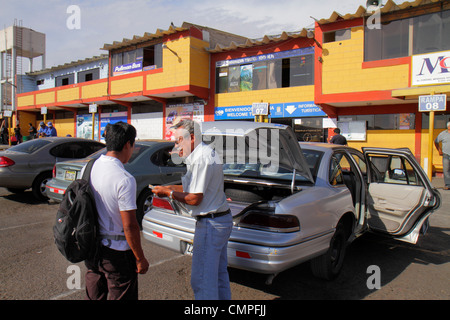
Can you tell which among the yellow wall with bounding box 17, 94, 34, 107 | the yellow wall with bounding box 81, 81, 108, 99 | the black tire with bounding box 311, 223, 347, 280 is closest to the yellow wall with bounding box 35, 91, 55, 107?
the yellow wall with bounding box 17, 94, 34, 107

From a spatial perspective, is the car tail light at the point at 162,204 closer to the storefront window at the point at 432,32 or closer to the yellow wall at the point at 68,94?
the storefront window at the point at 432,32

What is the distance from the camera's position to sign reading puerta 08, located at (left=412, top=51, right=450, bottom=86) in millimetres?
11867

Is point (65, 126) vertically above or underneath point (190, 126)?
above

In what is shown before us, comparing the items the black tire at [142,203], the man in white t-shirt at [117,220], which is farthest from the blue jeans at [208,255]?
the black tire at [142,203]

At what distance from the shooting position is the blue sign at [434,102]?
9227 mm

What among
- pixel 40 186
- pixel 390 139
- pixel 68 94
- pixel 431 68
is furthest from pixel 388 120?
pixel 68 94

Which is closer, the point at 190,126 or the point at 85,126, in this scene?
the point at 190,126

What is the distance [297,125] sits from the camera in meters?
16.3

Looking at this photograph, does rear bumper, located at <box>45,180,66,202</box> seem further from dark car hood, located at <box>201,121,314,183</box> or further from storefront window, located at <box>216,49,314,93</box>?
storefront window, located at <box>216,49,314,93</box>

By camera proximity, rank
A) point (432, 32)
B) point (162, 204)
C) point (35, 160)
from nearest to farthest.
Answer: point (162, 204), point (35, 160), point (432, 32)

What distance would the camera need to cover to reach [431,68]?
12211mm

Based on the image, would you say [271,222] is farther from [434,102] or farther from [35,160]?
[434,102]

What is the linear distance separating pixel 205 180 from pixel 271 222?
3.08ft
